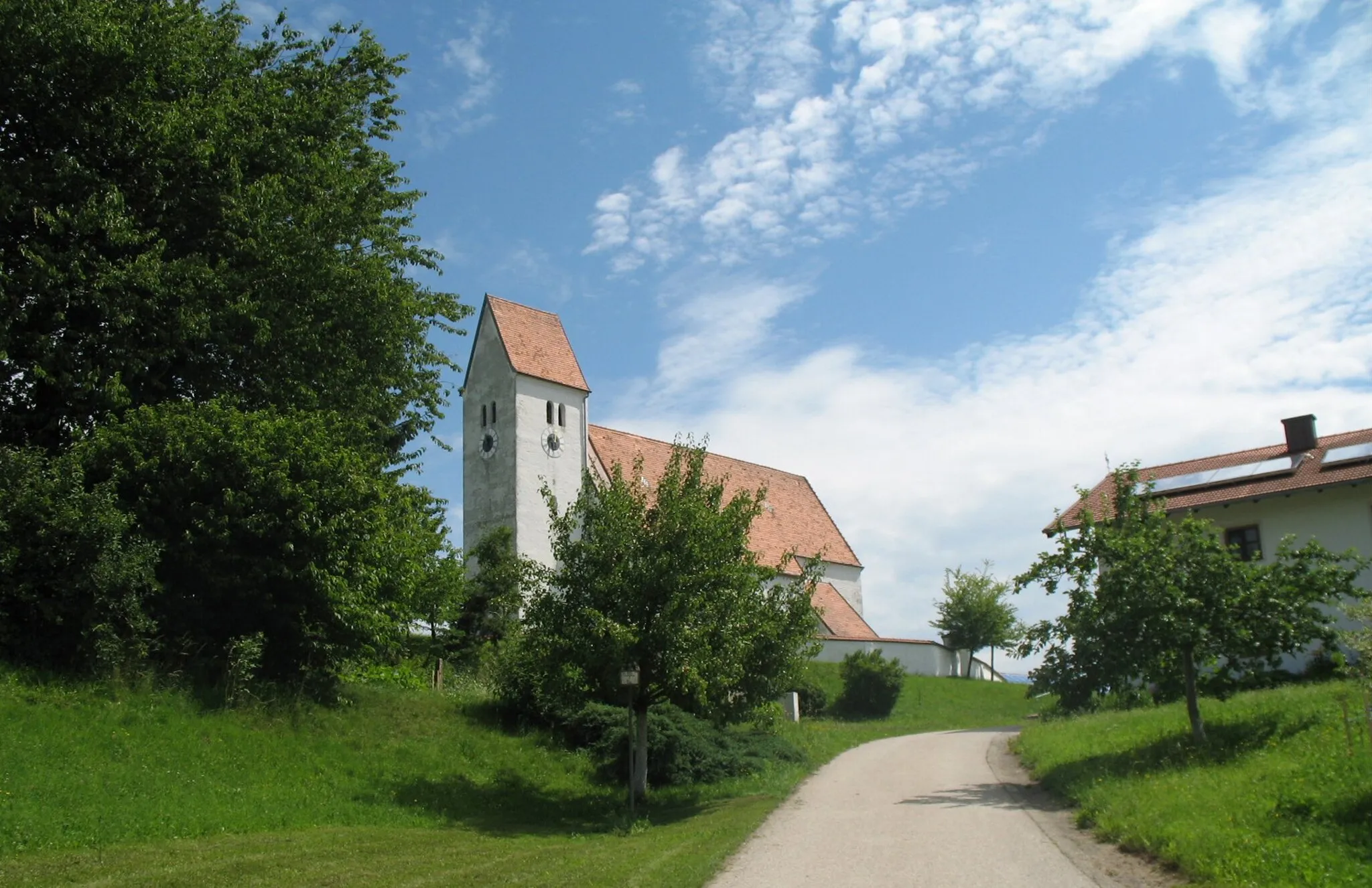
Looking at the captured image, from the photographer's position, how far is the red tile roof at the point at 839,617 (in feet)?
166

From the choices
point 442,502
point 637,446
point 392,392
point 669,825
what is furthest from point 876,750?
point 637,446

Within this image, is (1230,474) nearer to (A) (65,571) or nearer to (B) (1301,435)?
(B) (1301,435)

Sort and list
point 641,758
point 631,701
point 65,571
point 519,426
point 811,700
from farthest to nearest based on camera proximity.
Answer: point 519,426
point 811,700
point 641,758
point 631,701
point 65,571

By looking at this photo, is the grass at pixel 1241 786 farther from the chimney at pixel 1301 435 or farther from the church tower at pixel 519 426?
the church tower at pixel 519 426

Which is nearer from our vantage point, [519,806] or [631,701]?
[631,701]

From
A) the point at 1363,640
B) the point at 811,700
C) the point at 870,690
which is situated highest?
the point at 1363,640

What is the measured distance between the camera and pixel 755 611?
19672 millimetres

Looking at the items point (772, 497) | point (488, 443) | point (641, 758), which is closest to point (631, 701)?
point (641, 758)

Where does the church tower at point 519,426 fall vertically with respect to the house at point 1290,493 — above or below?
above

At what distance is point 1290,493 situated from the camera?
1137 inches

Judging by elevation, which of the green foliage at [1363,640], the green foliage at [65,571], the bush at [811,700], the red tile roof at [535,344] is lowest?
the bush at [811,700]

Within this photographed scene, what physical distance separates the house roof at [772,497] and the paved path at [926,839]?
30175 millimetres

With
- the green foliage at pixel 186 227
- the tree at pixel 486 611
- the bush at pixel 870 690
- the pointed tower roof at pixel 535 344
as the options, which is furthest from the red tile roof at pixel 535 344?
the green foliage at pixel 186 227

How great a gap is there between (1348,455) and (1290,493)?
197cm
